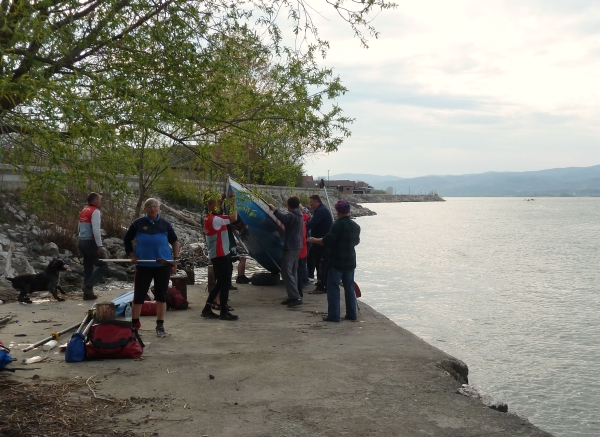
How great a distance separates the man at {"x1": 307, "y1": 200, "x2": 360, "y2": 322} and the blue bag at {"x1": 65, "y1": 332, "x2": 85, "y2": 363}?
406cm

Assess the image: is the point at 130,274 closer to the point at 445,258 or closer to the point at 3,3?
the point at 3,3

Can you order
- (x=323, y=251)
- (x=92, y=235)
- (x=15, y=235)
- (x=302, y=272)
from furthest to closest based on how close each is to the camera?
(x=15, y=235) < (x=302, y=272) < (x=323, y=251) < (x=92, y=235)

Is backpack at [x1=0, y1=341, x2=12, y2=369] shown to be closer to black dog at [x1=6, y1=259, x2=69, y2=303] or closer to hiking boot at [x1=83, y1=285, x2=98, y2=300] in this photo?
black dog at [x1=6, y1=259, x2=69, y2=303]

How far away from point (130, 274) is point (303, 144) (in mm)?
9447

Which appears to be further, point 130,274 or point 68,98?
point 130,274

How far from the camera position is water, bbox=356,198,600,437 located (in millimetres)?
10438

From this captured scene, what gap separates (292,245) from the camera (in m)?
11.4

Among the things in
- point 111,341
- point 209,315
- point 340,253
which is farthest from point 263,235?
point 111,341

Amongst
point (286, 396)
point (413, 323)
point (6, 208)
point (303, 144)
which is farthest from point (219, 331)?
point (6, 208)

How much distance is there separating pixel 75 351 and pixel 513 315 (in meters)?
14.1

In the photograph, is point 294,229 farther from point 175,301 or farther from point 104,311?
point 104,311

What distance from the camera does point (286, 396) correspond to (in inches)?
236

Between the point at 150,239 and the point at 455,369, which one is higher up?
the point at 150,239

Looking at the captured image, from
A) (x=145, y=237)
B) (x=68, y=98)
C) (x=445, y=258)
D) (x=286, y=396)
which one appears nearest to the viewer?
(x=68, y=98)
